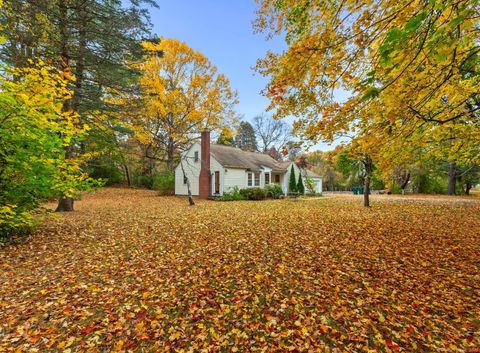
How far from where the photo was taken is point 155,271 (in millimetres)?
4465

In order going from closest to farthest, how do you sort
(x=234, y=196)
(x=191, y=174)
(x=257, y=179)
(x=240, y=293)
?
(x=240, y=293) → (x=234, y=196) → (x=191, y=174) → (x=257, y=179)

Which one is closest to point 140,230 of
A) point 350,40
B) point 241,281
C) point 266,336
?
point 241,281

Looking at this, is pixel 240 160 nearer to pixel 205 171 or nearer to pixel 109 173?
pixel 205 171

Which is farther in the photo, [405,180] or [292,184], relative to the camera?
[405,180]

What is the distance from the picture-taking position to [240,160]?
23.4 m

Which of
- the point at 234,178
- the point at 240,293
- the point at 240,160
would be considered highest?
the point at 240,160

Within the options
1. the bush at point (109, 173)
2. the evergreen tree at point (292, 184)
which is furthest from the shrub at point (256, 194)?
the bush at point (109, 173)

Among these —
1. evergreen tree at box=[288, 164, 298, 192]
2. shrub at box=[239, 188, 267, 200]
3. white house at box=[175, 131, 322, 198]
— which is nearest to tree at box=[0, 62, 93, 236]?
white house at box=[175, 131, 322, 198]

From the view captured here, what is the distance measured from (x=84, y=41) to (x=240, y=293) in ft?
39.8

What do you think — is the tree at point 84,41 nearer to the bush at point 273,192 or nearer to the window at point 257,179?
the bush at point 273,192

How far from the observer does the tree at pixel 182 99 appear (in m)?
21.8

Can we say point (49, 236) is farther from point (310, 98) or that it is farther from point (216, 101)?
point (216, 101)

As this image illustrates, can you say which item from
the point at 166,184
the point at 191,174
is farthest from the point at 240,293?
the point at 191,174

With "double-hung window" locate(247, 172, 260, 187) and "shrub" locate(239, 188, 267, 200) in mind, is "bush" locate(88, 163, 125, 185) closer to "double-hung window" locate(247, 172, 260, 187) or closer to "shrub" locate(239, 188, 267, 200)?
"double-hung window" locate(247, 172, 260, 187)
